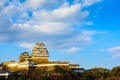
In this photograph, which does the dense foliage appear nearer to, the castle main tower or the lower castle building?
the lower castle building

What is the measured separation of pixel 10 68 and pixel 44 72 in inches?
745

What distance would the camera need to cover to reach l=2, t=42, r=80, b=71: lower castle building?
109 m

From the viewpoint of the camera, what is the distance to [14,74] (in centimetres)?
10112

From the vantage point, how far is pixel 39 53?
379ft


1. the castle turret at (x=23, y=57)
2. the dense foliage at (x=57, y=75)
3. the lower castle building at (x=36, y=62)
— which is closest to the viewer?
the dense foliage at (x=57, y=75)

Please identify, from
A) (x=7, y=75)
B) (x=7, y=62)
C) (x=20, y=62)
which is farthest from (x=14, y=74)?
(x=7, y=62)

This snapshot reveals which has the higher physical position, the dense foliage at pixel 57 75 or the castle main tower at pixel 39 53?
the castle main tower at pixel 39 53

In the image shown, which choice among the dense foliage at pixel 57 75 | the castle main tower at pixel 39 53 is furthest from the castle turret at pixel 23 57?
the dense foliage at pixel 57 75

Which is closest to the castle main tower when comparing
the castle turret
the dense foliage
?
the castle turret

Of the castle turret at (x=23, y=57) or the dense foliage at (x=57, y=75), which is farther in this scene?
the castle turret at (x=23, y=57)

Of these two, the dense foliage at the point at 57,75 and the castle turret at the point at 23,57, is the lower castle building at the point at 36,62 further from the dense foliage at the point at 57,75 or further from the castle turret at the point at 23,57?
the dense foliage at the point at 57,75

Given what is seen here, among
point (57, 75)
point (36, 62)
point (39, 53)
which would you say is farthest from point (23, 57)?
point (57, 75)

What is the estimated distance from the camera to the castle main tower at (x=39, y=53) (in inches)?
4513

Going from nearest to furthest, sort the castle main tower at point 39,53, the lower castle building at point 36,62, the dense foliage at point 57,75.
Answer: the dense foliage at point 57,75, the lower castle building at point 36,62, the castle main tower at point 39,53
